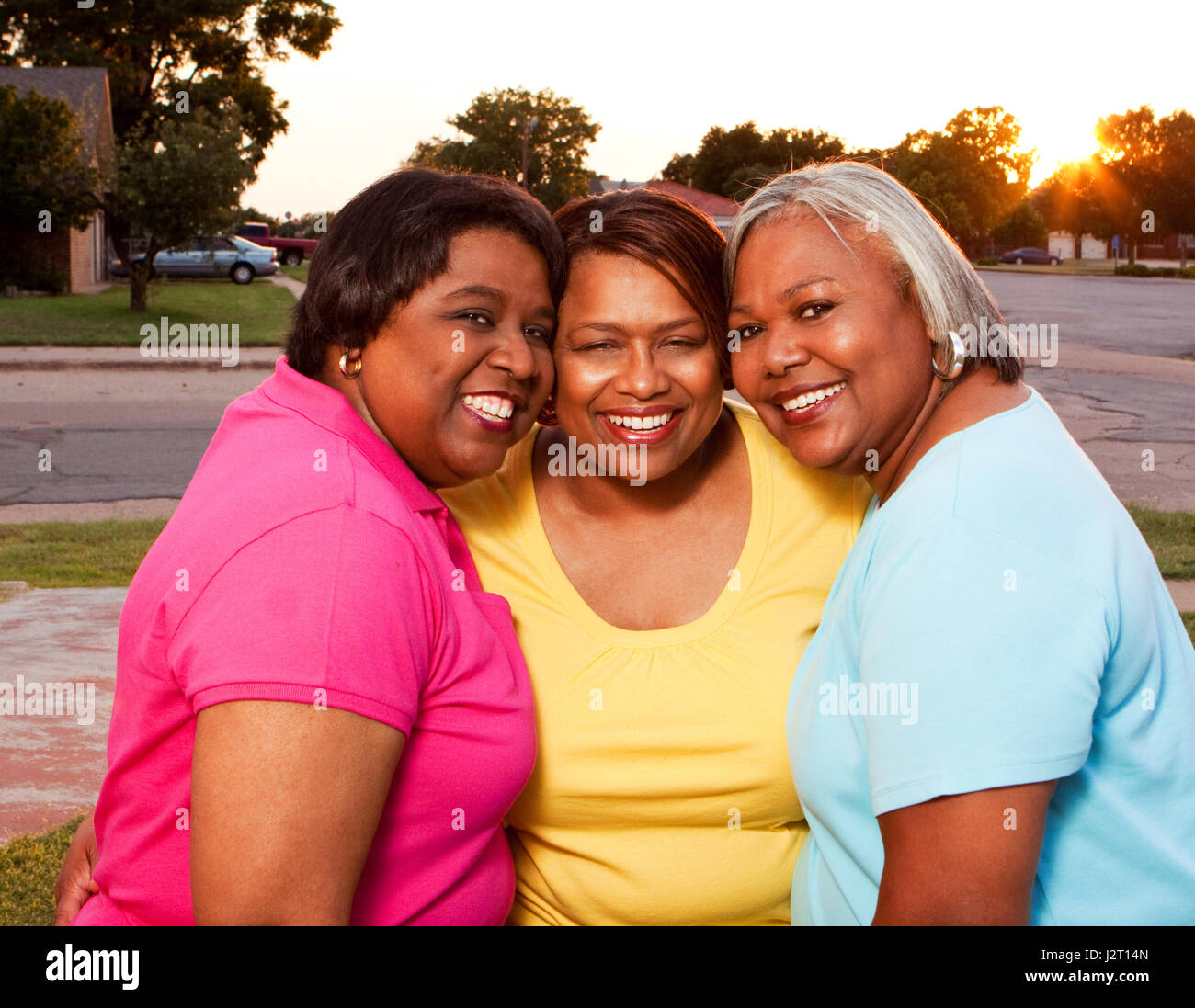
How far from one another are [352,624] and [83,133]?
32.7 m

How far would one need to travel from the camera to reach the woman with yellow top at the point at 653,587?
239 cm

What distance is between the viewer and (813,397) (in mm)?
2295

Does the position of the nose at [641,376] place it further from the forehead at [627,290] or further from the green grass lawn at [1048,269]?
the green grass lawn at [1048,269]

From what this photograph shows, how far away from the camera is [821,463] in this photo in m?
2.30

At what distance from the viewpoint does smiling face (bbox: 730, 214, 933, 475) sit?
215 centimetres

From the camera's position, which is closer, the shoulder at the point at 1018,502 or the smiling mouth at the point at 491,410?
the shoulder at the point at 1018,502

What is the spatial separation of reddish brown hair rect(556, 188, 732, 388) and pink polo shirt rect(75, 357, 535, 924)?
2.60 feet

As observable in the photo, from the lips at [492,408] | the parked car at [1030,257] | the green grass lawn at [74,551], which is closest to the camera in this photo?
the lips at [492,408]

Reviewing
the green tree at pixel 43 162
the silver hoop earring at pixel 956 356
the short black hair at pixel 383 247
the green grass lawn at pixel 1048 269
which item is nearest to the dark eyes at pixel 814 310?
the silver hoop earring at pixel 956 356

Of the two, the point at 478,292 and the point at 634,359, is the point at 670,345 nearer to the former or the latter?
the point at 634,359

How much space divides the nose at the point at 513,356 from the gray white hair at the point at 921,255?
1.94ft

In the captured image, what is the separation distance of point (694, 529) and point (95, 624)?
402cm
